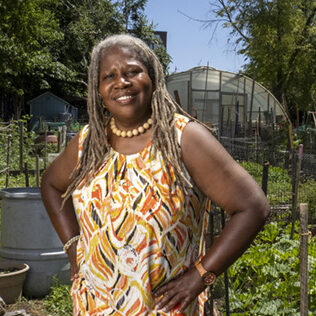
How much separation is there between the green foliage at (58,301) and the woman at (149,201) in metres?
2.35

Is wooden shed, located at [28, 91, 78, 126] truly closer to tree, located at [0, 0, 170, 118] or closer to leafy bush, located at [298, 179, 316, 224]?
tree, located at [0, 0, 170, 118]

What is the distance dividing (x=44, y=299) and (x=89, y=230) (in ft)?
9.44

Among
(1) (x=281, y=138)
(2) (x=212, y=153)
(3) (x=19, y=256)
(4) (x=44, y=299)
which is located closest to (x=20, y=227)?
(3) (x=19, y=256)

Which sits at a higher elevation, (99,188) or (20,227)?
(99,188)

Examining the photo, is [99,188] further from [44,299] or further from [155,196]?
[44,299]

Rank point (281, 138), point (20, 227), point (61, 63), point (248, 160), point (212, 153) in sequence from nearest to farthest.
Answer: point (212, 153) < point (20, 227) < point (248, 160) < point (281, 138) < point (61, 63)

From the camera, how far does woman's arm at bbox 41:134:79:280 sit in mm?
1837

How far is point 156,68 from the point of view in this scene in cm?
165

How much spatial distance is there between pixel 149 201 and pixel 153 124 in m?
0.26

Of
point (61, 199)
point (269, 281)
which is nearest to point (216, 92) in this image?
point (269, 281)

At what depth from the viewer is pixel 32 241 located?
4.10 metres

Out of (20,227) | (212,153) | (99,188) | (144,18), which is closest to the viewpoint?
(212,153)

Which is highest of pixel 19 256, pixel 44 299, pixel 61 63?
pixel 61 63

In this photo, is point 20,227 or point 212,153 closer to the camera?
point 212,153
